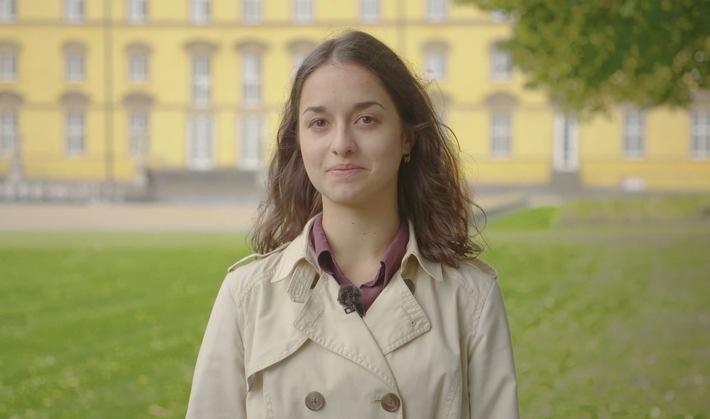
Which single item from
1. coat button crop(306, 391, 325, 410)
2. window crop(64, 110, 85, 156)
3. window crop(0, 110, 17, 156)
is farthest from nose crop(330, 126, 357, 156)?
window crop(64, 110, 85, 156)

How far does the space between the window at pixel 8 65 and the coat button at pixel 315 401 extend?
33.8m

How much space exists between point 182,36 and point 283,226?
33300 millimetres

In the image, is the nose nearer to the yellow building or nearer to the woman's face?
the woman's face

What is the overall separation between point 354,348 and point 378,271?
0.53 ft

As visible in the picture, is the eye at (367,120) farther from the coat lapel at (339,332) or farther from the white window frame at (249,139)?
the white window frame at (249,139)

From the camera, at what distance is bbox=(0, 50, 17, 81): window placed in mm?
33500

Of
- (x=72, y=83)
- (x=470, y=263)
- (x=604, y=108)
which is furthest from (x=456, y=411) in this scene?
(x=72, y=83)

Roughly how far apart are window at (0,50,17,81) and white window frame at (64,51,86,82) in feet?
5.19

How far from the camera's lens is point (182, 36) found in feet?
113

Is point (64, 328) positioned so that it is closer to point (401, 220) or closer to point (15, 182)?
point (401, 220)

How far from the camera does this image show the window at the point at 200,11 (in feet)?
113

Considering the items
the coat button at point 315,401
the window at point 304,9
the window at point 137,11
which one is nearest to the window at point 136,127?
the window at point 137,11

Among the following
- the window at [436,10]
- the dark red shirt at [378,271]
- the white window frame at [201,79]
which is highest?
the window at [436,10]

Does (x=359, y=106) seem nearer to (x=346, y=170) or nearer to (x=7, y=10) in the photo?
(x=346, y=170)
